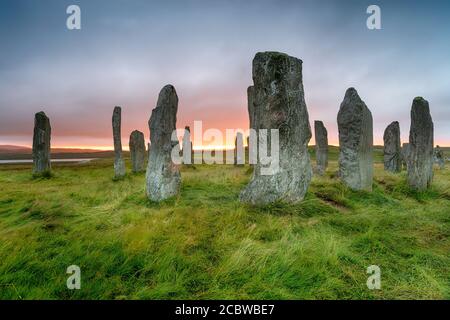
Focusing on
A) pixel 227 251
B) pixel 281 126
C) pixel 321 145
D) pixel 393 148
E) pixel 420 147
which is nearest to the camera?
pixel 227 251

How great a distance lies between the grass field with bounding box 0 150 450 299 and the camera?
367 centimetres

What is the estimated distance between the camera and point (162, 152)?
9031 mm

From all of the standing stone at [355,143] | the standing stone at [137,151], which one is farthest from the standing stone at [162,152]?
the standing stone at [137,151]

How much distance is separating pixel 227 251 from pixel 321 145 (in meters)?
15.0

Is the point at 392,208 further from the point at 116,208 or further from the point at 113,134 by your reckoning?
the point at 113,134

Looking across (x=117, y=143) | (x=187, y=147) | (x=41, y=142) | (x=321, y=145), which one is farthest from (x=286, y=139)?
(x=187, y=147)

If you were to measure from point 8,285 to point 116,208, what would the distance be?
4.35m

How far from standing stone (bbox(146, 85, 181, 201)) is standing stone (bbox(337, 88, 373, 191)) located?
5.93m

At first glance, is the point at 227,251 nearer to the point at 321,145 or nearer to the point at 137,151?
the point at 321,145

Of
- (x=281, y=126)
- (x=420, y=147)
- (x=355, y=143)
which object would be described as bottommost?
(x=420, y=147)

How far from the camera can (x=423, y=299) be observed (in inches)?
137

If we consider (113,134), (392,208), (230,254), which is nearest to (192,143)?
(113,134)

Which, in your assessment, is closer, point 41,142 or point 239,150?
point 41,142
